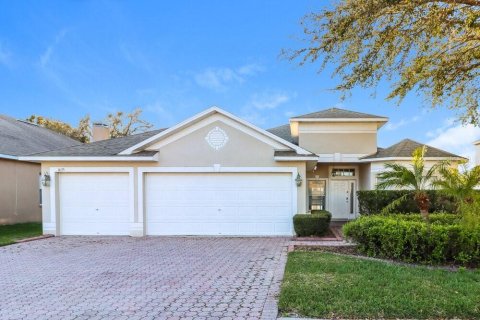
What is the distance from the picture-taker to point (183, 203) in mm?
12906

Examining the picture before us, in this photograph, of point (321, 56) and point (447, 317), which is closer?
point (447, 317)

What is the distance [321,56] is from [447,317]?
5648 mm

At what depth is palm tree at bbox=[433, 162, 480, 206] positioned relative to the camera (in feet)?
25.0

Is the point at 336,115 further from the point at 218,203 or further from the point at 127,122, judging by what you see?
the point at 127,122

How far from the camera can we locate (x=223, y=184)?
12875mm

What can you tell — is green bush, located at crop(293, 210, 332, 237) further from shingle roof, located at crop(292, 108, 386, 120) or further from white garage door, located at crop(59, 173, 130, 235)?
shingle roof, located at crop(292, 108, 386, 120)

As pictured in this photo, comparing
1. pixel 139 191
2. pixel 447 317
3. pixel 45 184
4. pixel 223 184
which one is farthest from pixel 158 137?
pixel 447 317

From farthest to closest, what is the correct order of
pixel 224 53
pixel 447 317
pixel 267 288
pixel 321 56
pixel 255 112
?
1. pixel 255 112
2. pixel 224 53
3. pixel 321 56
4. pixel 267 288
5. pixel 447 317

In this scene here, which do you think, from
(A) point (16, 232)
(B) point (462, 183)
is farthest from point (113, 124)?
(B) point (462, 183)

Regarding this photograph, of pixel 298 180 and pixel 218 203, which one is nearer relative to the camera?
pixel 298 180

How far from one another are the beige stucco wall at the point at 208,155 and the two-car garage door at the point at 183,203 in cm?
39

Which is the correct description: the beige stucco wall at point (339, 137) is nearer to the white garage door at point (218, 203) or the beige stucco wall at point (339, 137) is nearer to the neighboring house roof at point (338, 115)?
the neighboring house roof at point (338, 115)

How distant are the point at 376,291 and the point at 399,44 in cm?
535

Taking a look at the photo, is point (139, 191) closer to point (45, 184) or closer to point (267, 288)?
point (45, 184)
